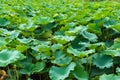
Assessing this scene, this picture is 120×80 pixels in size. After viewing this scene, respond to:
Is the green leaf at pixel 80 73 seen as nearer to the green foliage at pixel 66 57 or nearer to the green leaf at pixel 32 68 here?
the green foliage at pixel 66 57

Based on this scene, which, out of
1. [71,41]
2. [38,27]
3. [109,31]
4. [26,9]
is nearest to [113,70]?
[71,41]

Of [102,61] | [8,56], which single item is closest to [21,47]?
[8,56]

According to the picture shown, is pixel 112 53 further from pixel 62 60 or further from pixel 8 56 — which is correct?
pixel 8 56

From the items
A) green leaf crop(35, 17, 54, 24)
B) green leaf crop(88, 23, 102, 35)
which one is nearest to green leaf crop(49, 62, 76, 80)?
green leaf crop(88, 23, 102, 35)

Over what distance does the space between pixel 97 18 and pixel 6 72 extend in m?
1.04

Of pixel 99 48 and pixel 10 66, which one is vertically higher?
pixel 99 48

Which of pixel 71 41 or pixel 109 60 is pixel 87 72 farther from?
pixel 71 41

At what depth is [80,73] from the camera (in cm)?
198

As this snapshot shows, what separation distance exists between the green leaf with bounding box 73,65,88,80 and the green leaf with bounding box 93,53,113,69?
0.12m

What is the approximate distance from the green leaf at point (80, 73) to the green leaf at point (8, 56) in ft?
1.19

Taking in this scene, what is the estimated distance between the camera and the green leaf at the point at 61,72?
74.6 inches

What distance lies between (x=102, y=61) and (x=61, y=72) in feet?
0.99

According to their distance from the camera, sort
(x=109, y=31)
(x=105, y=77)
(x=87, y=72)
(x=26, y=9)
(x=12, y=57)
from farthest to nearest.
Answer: (x=26, y=9)
(x=109, y=31)
(x=87, y=72)
(x=12, y=57)
(x=105, y=77)

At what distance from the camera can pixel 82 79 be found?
6.38 feet
